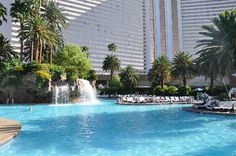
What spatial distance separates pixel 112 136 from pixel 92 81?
5460 cm

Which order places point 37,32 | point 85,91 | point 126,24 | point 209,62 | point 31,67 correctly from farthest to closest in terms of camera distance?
1. point 126,24
2. point 85,91
3. point 37,32
4. point 31,67
5. point 209,62

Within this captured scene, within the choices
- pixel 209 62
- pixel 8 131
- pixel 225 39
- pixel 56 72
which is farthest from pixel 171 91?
pixel 8 131

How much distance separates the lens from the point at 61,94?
5453 cm

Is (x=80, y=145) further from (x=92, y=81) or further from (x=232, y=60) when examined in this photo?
(x=92, y=81)

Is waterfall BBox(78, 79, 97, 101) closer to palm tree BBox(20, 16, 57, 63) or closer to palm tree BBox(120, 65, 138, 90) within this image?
palm tree BBox(20, 16, 57, 63)

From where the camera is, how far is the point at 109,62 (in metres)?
99.7

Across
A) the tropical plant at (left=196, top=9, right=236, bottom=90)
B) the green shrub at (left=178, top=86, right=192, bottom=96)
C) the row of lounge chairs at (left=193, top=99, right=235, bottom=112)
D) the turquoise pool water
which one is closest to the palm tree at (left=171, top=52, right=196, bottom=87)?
the green shrub at (left=178, top=86, right=192, bottom=96)

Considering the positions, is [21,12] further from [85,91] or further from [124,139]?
[124,139]

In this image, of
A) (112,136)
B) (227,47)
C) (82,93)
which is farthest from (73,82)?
(112,136)

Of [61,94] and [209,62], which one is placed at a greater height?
[209,62]

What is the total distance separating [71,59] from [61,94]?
1742cm

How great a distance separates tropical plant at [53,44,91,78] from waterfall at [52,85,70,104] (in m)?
14.9

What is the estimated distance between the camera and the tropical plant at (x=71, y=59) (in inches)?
2776

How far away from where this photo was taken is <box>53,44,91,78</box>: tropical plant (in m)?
70.5
